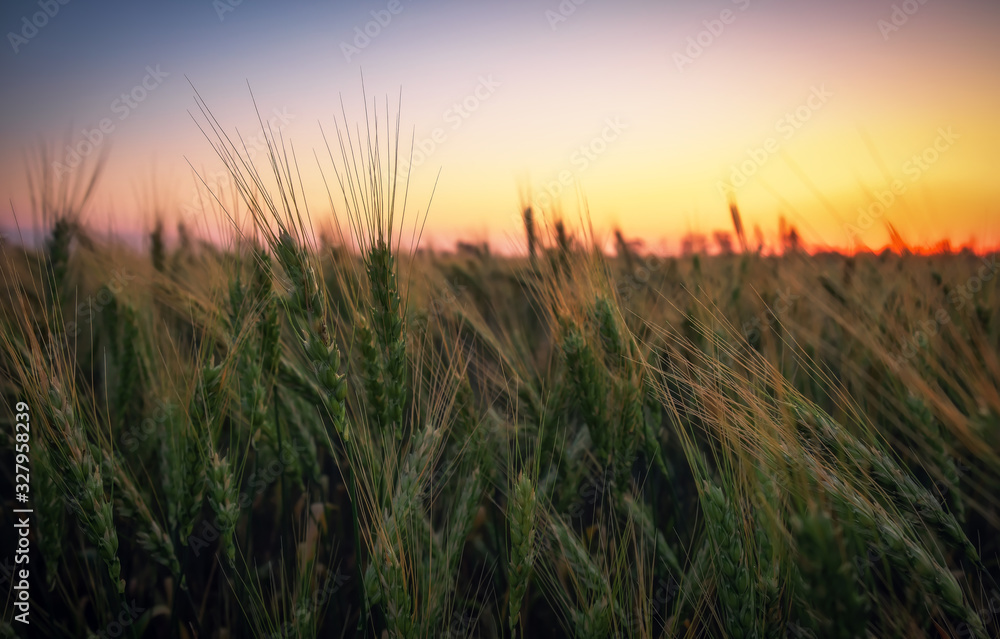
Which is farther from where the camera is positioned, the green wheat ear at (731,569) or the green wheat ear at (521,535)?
the green wheat ear at (521,535)

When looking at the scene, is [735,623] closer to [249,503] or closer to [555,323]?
[555,323]

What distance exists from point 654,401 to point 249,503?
1613mm

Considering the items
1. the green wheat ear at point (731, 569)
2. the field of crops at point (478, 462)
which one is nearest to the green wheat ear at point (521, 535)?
the field of crops at point (478, 462)

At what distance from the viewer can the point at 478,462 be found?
6.05 ft

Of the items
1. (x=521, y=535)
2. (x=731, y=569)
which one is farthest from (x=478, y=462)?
(x=731, y=569)

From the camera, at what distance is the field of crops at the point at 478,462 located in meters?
1.30

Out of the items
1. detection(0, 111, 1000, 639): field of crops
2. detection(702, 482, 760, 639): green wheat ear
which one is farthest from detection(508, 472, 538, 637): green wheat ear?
detection(702, 482, 760, 639): green wheat ear

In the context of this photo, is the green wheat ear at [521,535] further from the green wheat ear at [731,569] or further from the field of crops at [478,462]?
the green wheat ear at [731,569]

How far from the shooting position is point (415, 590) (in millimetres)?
1365

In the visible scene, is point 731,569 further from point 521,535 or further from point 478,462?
point 478,462

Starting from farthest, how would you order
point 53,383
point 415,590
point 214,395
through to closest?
point 214,395
point 53,383
point 415,590

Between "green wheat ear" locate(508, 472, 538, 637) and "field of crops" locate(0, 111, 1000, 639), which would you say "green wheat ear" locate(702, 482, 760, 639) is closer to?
"field of crops" locate(0, 111, 1000, 639)

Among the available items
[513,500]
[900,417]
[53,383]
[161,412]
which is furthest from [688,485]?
[53,383]

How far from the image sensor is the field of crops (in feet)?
4.26
